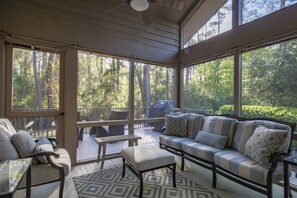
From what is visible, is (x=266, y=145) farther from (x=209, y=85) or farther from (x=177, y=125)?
(x=209, y=85)

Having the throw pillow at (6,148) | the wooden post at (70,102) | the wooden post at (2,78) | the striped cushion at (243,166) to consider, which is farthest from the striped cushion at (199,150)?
the wooden post at (2,78)

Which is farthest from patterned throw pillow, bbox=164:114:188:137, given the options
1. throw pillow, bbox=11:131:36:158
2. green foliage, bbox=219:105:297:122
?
throw pillow, bbox=11:131:36:158

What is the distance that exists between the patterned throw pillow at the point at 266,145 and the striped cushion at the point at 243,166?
0.08m

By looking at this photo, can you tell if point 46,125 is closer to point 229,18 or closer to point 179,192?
point 179,192

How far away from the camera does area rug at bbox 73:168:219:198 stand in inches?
91.8

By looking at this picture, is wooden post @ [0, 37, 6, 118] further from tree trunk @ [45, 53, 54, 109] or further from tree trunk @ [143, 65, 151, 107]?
tree trunk @ [143, 65, 151, 107]

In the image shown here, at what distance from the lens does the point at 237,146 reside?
270 cm

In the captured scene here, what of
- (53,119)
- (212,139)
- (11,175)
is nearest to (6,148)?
(11,175)

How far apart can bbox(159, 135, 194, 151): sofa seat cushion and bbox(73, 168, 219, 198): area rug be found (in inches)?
19.3

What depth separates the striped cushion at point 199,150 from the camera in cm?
261

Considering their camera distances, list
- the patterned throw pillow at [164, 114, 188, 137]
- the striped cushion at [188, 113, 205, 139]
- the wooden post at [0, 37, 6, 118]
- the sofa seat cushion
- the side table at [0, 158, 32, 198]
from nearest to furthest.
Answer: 1. the side table at [0, 158, 32, 198]
2. the wooden post at [0, 37, 6, 118]
3. the sofa seat cushion
4. the striped cushion at [188, 113, 205, 139]
5. the patterned throw pillow at [164, 114, 188, 137]

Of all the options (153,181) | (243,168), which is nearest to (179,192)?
(153,181)

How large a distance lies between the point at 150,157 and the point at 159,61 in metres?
2.73

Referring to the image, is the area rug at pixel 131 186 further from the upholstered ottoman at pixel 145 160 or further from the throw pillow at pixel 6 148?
the throw pillow at pixel 6 148
